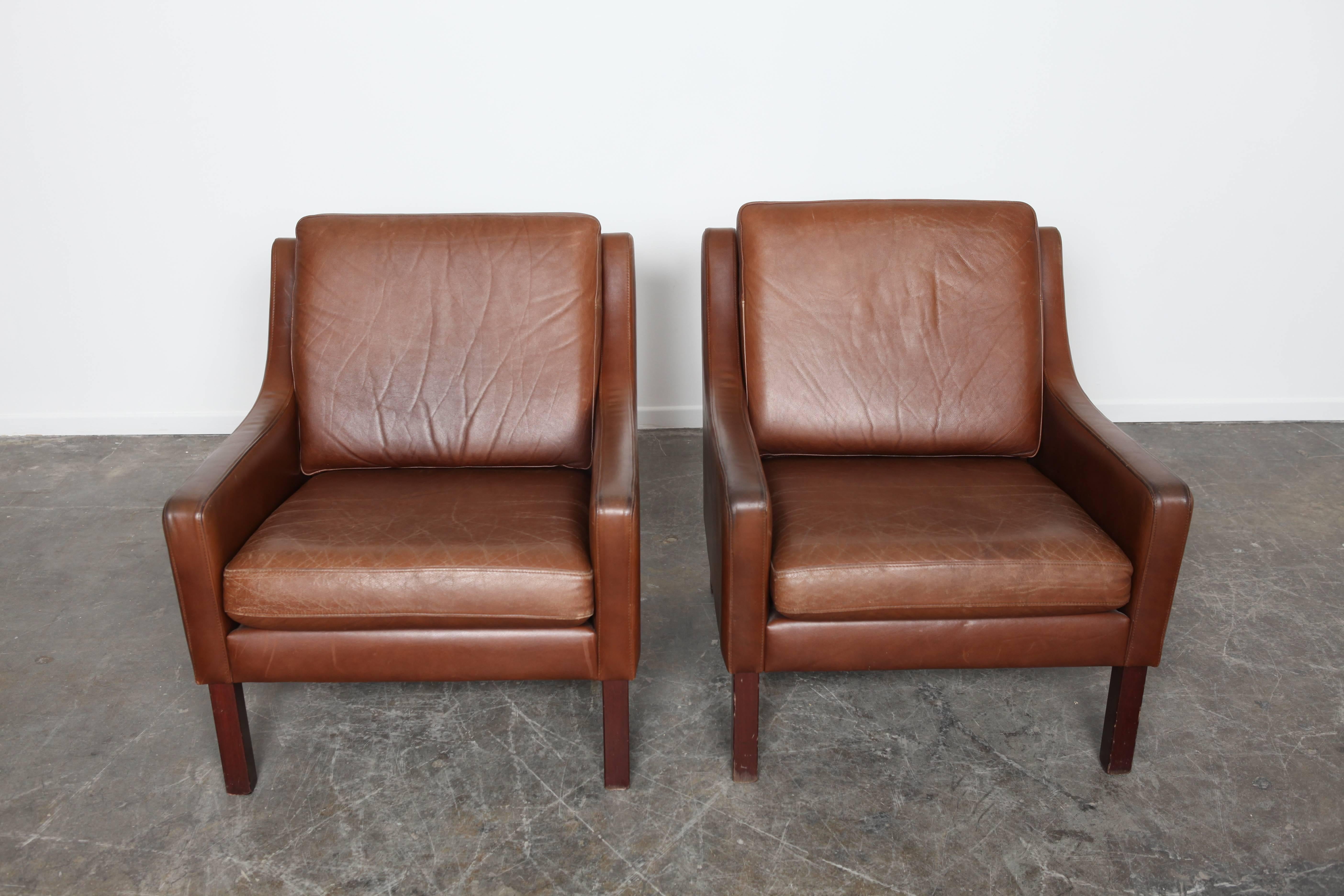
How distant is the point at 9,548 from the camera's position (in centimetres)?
271

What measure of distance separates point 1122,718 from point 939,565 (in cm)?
47

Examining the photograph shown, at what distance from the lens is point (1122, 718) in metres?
1.79

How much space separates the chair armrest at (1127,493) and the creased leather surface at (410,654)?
942 mm

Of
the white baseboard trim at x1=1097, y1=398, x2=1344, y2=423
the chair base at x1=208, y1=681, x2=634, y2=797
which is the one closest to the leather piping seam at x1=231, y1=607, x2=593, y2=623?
the chair base at x1=208, y1=681, x2=634, y2=797

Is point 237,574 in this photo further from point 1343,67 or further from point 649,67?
point 1343,67

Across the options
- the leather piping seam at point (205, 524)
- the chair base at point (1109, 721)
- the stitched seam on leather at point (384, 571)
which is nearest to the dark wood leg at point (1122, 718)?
the chair base at point (1109, 721)

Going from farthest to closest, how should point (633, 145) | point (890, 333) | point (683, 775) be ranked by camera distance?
1. point (633, 145)
2. point (890, 333)
3. point (683, 775)

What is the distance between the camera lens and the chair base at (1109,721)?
176cm

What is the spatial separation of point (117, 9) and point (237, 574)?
93.8 inches

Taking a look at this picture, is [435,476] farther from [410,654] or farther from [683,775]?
[683,775]

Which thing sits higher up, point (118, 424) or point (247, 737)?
point (247, 737)

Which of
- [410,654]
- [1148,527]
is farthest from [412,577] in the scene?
[1148,527]

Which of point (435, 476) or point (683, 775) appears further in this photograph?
point (435, 476)

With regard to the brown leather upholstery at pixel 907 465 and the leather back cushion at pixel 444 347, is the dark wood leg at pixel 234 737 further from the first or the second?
the brown leather upholstery at pixel 907 465
